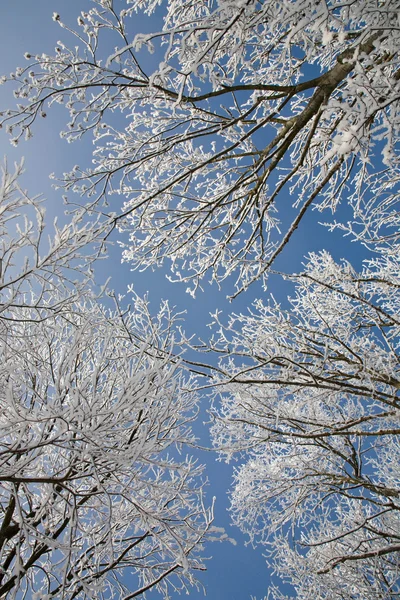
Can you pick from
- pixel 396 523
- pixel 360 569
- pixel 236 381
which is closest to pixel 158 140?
pixel 236 381

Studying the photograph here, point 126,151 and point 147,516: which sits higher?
point 126,151

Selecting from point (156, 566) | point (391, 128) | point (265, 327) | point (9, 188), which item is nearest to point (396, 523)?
point (156, 566)

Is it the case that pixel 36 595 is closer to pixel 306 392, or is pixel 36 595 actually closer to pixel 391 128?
pixel 391 128

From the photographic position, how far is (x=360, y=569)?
624 centimetres

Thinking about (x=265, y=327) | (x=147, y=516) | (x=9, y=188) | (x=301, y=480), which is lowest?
(x=301, y=480)

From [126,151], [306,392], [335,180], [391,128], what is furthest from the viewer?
[306,392]

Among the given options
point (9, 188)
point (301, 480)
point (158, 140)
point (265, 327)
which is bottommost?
point (301, 480)

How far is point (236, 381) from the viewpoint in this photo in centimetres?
305

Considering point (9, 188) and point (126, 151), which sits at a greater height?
point (126, 151)

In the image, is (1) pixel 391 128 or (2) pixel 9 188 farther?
(2) pixel 9 188

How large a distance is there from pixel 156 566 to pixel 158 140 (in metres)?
5.60

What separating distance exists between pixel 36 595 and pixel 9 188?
103 inches

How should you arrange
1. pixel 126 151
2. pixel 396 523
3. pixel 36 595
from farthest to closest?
1. pixel 396 523
2. pixel 126 151
3. pixel 36 595

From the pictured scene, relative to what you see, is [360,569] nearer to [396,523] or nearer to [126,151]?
[396,523]
